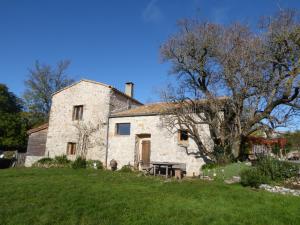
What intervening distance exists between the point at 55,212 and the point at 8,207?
142 centimetres

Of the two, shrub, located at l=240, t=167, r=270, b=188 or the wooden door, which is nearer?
shrub, located at l=240, t=167, r=270, b=188

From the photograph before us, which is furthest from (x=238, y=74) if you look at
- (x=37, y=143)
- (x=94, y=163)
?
(x=37, y=143)

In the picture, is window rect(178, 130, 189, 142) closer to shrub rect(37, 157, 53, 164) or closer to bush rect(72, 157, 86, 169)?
bush rect(72, 157, 86, 169)

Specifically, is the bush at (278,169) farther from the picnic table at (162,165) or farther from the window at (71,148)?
the window at (71,148)

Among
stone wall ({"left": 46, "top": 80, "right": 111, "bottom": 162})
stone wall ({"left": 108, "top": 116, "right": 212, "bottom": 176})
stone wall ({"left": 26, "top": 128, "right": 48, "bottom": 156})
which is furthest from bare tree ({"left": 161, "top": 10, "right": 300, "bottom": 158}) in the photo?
stone wall ({"left": 26, "top": 128, "right": 48, "bottom": 156})

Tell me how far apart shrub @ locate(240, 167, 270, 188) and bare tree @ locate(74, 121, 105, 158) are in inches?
451

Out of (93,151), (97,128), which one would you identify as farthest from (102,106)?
(93,151)

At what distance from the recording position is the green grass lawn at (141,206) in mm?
5574

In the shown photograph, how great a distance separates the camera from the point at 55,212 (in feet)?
19.4

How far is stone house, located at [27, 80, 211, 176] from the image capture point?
617 inches

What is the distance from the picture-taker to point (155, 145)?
1634 centimetres

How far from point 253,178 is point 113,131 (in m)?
11.3

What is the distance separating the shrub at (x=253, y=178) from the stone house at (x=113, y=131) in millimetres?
4881

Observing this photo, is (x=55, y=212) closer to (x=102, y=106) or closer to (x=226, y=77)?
(x=226, y=77)
